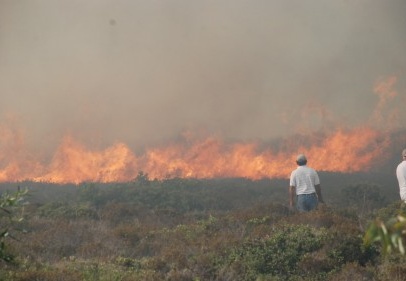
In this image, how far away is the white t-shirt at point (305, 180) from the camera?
10.1m

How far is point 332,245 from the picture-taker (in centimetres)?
859

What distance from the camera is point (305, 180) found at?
1016 cm

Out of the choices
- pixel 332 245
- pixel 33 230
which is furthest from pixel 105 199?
pixel 332 245

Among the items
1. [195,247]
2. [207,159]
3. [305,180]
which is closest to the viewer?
[195,247]

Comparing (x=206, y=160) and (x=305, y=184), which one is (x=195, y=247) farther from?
(x=206, y=160)

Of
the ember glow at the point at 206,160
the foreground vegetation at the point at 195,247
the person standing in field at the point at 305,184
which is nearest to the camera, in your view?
the foreground vegetation at the point at 195,247

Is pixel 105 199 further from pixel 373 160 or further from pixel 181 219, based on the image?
pixel 373 160

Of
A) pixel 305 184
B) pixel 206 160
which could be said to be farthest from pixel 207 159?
pixel 305 184

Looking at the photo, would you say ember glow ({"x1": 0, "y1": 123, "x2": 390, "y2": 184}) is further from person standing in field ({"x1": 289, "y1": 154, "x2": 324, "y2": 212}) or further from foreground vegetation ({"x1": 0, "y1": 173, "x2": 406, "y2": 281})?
person standing in field ({"x1": 289, "y1": 154, "x2": 324, "y2": 212})

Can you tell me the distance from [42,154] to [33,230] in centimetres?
2059

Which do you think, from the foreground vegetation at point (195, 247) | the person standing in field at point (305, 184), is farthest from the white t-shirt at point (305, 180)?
the foreground vegetation at point (195, 247)

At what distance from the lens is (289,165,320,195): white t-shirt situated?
10.1 meters

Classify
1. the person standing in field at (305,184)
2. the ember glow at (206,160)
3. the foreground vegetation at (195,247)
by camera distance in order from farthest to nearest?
1. the ember glow at (206,160)
2. the person standing in field at (305,184)
3. the foreground vegetation at (195,247)

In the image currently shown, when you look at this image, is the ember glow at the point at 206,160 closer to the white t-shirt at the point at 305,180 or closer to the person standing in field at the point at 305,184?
the person standing in field at the point at 305,184
